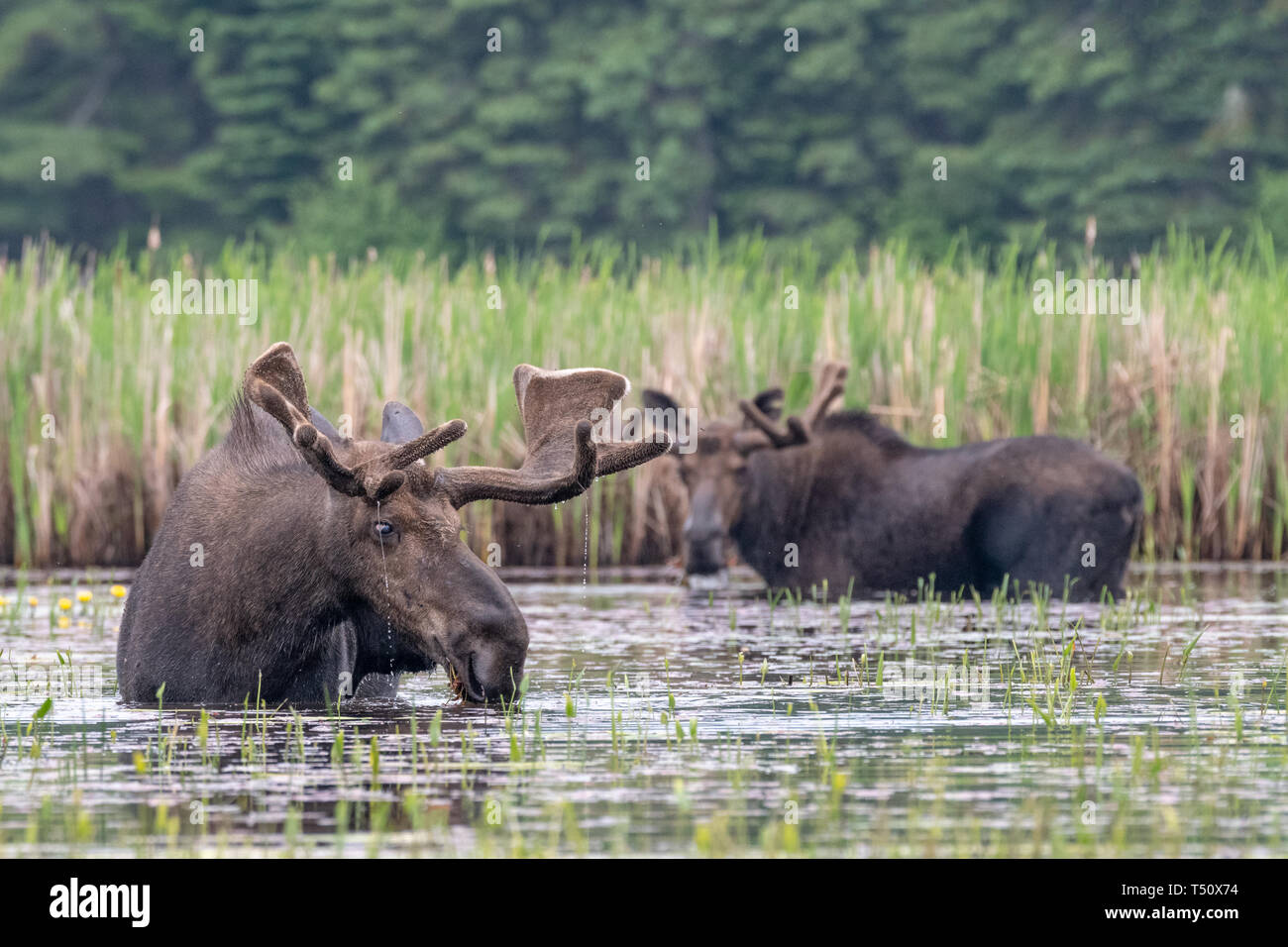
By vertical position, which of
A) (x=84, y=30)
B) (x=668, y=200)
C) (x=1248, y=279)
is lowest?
(x=1248, y=279)

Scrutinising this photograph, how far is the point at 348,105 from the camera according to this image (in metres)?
40.4

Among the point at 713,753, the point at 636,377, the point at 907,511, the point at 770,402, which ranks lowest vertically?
the point at 713,753

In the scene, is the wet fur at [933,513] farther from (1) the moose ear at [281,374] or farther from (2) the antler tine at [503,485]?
(1) the moose ear at [281,374]

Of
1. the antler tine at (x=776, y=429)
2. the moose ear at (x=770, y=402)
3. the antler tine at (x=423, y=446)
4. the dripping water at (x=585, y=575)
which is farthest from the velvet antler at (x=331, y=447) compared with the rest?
the moose ear at (x=770, y=402)

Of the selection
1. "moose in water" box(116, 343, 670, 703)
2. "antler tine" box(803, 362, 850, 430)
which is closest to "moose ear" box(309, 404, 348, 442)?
"moose in water" box(116, 343, 670, 703)

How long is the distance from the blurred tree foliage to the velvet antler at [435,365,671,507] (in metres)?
26.1

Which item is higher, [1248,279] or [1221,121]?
[1221,121]

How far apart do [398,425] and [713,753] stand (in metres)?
2.04

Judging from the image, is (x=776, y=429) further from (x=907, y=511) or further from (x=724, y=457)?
(x=907, y=511)

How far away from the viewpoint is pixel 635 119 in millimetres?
38594

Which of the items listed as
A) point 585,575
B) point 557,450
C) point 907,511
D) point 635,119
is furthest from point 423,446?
point 635,119
